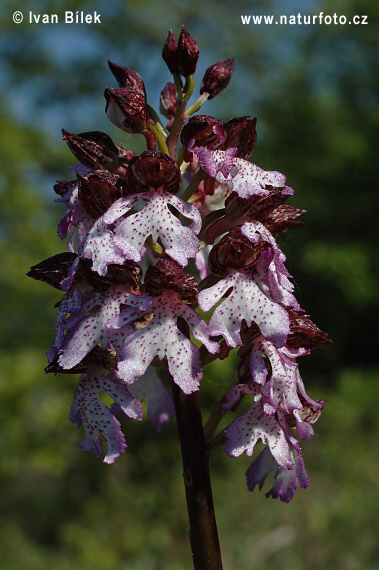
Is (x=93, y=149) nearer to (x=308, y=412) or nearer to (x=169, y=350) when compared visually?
(x=169, y=350)

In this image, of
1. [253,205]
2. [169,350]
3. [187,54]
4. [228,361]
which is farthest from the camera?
[228,361]

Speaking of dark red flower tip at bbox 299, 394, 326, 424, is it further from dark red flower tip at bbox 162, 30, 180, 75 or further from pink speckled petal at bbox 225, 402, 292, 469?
dark red flower tip at bbox 162, 30, 180, 75

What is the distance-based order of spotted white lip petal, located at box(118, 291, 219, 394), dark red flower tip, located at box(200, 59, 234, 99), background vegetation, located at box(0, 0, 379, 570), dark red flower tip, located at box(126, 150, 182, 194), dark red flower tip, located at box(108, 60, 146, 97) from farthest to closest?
background vegetation, located at box(0, 0, 379, 570) → dark red flower tip, located at box(200, 59, 234, 99) → dark red flower tip, located at box(108, 60, 146, 97) → dark red flower tip, located at box(126, 150, 182, 194) → spotted white lip petal, located at box(118, 291, 219, 394)

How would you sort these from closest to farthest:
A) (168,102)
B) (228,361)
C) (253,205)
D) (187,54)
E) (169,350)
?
1. (169,350)
2. (253,205)
3. (187,54)
4. (168,102)
5. (228,361)

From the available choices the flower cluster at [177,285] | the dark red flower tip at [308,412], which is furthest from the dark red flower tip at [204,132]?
the dark red flower tip at [308,412]

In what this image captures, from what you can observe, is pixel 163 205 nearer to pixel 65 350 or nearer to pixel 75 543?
pixel 65 350

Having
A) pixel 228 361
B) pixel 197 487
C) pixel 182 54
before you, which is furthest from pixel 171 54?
pixel 228 361

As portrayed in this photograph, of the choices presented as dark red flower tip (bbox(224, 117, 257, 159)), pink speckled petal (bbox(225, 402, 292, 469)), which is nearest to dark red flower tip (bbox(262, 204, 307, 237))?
dark red flower tip (bbox(224, 117, 257, 159))

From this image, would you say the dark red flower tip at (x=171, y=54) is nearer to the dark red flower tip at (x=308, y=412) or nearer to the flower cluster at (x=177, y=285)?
the flower cluster at (x=177, y=285)
